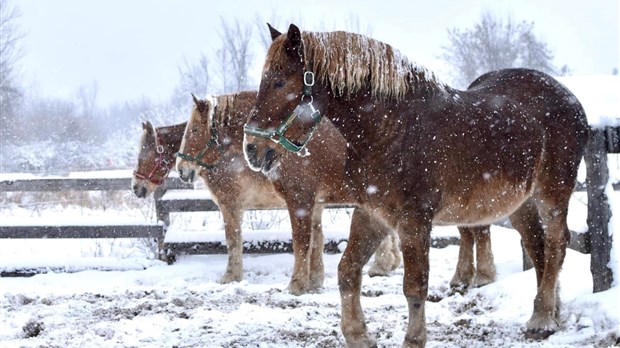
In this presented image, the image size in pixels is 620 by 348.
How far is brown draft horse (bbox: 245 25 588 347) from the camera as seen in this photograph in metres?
3.23

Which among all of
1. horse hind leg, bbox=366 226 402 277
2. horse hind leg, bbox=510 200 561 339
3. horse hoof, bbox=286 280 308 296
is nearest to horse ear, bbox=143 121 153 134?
horse hoof, bbox=286 280 308 296

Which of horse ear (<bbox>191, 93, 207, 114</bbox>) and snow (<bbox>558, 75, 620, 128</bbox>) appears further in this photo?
horse ear (<bbox>191, 93, 207, 114</bbox>)

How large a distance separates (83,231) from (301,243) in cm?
343

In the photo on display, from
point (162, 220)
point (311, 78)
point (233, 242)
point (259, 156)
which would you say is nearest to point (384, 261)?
point (233, 242)

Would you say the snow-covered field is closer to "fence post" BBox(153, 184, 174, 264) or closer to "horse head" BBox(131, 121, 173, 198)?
"fence post" BBox(153, 184, 174, 264)

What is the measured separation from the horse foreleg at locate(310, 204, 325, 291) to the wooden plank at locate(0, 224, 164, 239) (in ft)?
7.87

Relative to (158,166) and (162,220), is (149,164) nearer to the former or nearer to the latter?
(158,166)

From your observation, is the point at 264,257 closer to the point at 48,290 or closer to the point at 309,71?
the point at 48,290

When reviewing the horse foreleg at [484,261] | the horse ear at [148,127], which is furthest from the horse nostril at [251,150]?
the horse ear at [148,127]

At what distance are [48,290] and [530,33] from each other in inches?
1537

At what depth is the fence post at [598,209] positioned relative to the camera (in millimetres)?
4172

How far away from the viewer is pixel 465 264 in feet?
18.6

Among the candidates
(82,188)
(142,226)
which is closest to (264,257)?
(142,226)

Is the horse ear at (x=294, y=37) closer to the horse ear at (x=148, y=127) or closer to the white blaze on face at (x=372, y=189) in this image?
the white blaze on face at (x=372, y=189)
